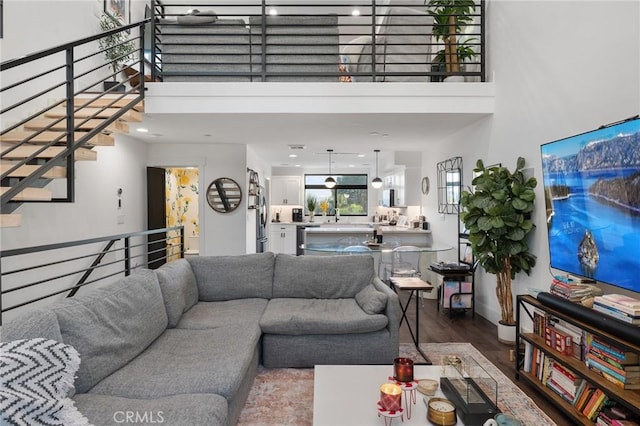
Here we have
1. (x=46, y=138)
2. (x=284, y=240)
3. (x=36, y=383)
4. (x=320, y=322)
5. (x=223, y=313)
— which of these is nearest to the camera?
(x=36, y=383)

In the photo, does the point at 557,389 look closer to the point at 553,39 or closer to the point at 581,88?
the point at 581,88

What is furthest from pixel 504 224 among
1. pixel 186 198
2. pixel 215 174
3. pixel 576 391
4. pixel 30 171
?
pixel 186 198

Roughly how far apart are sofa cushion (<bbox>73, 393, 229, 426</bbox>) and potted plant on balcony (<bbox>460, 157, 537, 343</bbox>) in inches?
111

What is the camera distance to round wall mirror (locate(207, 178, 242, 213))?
7.04 metres

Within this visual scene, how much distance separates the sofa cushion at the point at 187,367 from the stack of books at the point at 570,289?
6.83ft

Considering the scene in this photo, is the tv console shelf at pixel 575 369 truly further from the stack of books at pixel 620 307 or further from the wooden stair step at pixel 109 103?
the wooden stair step at pixel 109 103

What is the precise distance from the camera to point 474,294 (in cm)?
500

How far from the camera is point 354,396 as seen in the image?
216 centimetres

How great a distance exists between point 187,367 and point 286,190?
390 inches

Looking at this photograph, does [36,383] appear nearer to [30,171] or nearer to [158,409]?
[158,409]

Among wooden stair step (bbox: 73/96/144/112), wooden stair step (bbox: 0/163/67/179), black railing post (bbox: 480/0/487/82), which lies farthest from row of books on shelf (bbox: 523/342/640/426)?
wooden stair step (bbox: 73/96/144/112)

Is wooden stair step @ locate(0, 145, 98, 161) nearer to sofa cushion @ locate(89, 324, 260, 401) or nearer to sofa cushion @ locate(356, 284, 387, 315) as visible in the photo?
sofa cushion @ locate(89, 324, 260, 401)

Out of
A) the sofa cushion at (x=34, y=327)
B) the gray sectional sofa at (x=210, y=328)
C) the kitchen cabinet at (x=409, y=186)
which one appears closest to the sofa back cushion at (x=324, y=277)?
the gray sectional sofa at (x=210, y=328)

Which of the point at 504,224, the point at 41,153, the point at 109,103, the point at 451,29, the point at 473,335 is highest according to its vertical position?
the point at 451,29
